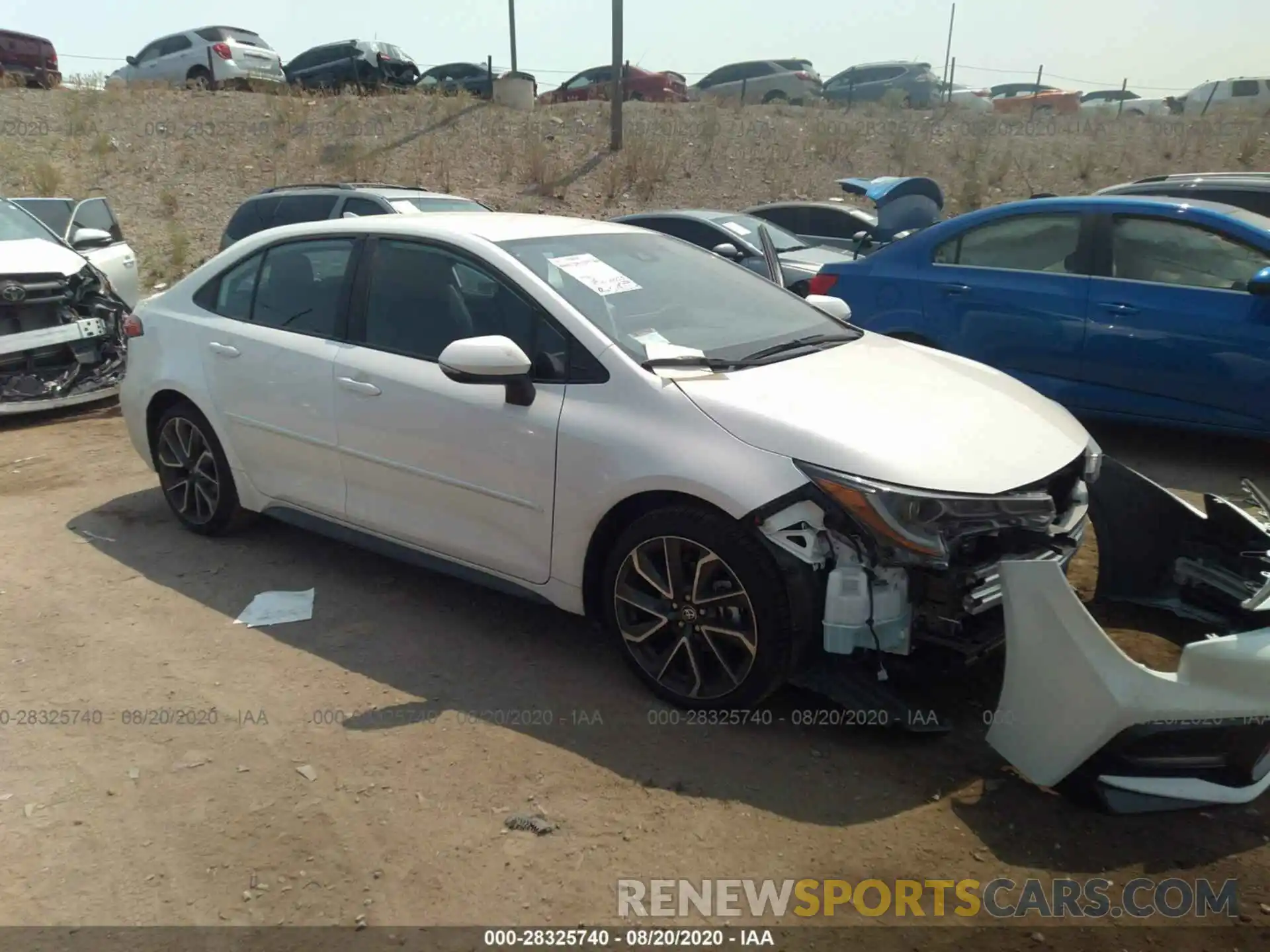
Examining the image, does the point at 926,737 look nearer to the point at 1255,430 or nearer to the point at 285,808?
the point at 285,808

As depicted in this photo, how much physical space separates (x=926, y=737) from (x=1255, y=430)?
3775mm

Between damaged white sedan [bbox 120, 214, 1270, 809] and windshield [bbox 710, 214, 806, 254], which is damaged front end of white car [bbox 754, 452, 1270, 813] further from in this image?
windshield [bbox 710, 214, 806, 254]

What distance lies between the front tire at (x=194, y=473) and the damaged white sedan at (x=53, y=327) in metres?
2.55

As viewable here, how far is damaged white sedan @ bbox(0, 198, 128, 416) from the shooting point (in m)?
7.11

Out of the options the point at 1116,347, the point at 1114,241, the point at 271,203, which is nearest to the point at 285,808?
the point at 1116,347

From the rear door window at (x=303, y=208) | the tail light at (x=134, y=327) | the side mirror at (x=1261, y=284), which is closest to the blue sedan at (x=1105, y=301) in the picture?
the side mirror at (x=1261, y=284)

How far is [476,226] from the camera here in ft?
13.4

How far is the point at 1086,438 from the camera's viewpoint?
3547 millimetres

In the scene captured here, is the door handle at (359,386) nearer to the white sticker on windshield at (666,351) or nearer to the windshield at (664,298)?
the windshield at (664,298)

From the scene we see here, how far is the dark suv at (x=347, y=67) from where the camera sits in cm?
2488

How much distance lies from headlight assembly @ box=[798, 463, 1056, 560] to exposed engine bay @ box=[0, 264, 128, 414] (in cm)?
642

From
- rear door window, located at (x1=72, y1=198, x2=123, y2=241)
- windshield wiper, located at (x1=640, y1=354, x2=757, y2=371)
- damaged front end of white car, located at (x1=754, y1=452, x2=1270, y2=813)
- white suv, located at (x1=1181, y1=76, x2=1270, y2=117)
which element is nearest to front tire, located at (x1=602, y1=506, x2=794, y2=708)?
damaged front end of white car, located at (x1=754, y1=452, x2=1270, y2=813)

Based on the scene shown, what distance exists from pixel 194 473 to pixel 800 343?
3071 millimetres

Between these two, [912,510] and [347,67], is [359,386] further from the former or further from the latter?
[347,67]
